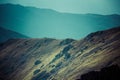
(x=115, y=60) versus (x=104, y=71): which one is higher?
(x=104, y=71)

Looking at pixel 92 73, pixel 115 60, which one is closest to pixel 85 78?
pixel 92 73

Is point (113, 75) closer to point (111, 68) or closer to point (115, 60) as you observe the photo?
point (111, 68)

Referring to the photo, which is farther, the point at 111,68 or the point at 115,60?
the point at 115,60

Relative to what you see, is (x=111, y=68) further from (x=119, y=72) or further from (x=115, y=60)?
(x=115, y=60)

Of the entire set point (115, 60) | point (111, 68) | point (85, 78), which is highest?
point (111, 68)

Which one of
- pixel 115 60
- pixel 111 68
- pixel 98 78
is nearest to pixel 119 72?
pixel 111 68

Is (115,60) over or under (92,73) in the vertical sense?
under

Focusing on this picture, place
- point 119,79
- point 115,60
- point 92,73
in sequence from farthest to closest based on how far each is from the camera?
1. point 115,60
2. point 92,73
3. point 119,79

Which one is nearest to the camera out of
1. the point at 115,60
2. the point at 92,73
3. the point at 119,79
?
the point at 119,79

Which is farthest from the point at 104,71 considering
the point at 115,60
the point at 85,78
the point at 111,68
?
the point at 115,60

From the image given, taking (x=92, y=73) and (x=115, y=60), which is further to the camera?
(x=115, y=60)
